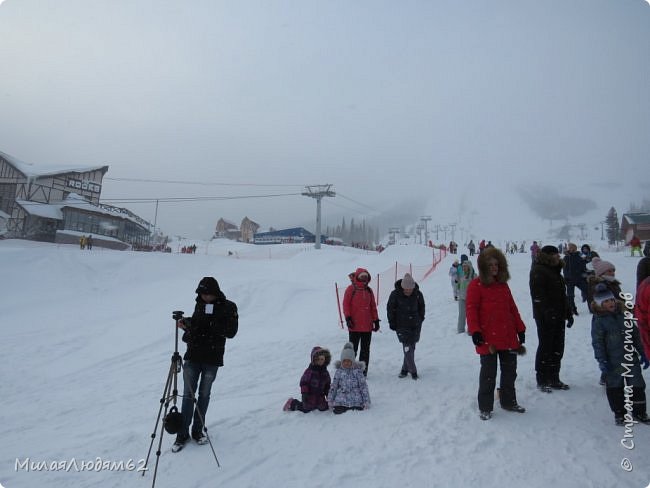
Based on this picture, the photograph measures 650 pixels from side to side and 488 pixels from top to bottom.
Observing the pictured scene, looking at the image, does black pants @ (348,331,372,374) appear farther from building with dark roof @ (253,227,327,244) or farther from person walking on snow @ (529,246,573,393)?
building with dark roof @ (253,227,327,244)

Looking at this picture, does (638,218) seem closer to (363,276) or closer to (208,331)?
(363,276)

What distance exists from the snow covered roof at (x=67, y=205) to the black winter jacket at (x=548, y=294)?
4392 centimetres

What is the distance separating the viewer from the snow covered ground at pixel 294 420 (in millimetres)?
3584

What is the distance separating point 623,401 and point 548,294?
5.07ft

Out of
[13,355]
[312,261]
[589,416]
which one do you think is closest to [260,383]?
[589,416]

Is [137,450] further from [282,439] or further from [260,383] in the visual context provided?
[260,383]

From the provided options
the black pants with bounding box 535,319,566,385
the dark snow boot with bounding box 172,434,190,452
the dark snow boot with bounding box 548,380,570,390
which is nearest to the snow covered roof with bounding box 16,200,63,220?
the dark snow boot with bounding box 172,434,190,452

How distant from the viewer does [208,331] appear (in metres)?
4.27

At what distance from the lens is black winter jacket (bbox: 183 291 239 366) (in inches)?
167

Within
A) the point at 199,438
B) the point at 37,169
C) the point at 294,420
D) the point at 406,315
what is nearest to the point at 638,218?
the point at 406,315

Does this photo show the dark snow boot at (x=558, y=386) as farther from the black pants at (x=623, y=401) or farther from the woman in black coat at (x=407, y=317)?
the woman in black coat at (x=407, y=317)

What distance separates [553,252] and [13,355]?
45.9 feet

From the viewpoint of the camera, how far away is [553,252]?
5.44 metres

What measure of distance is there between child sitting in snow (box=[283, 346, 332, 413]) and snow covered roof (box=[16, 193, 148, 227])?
41709mm
